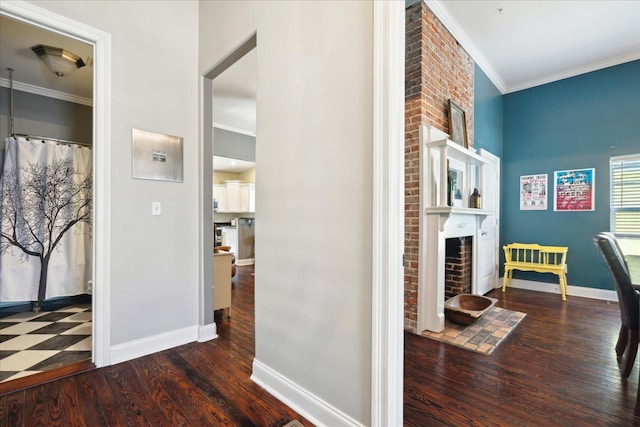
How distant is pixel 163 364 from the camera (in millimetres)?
2055

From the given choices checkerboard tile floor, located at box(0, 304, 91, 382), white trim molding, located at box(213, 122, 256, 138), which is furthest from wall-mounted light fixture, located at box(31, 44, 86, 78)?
checkerboard tile floor, located at box(0, 304, 91, 382)

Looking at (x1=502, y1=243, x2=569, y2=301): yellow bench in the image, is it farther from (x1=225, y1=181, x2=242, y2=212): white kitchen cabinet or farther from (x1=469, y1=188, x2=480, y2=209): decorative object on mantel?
(x1=225, y1=181, x2=242, y2=212): white kitchen cabinet

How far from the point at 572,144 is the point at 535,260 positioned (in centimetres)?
172

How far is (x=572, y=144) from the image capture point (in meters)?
4.05

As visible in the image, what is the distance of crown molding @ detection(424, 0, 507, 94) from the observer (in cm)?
285

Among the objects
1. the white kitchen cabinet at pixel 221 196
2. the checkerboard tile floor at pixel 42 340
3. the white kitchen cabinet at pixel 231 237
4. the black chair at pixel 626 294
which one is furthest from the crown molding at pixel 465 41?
the white kitchen cabinet at pixel 221 196

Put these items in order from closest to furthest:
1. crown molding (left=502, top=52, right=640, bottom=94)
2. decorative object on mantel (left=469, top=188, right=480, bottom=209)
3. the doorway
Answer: the doorway → decorative object on mantel (left=469, top=188, right=480, bottom=209) → crown molding (left=502, top=52, right=640, bottom=94)

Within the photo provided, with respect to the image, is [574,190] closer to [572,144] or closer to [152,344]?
[572,144]

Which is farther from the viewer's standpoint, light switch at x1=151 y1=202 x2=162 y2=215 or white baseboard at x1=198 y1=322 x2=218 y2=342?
white baseboard at x1=198 y1=322 x2=218 y2=342

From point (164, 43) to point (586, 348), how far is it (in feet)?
13.8

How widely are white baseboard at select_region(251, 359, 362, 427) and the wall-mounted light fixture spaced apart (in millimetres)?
3451

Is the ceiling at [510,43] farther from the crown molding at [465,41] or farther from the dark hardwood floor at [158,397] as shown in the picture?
the dark hardwood floor at [158,397]

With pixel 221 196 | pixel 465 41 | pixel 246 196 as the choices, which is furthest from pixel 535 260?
pixel 221 196

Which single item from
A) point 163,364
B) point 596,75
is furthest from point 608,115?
point 163,364
